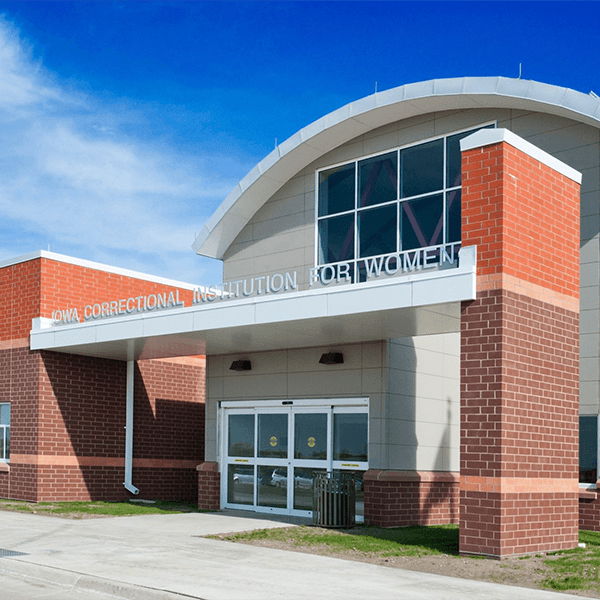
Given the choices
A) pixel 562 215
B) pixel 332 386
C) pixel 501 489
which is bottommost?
pixel 501 489

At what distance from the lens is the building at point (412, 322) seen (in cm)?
1269

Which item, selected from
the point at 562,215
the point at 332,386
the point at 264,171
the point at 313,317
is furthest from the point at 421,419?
the point at 264,171

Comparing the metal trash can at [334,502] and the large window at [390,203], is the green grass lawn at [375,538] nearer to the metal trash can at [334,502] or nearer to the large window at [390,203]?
the metal trash can at [334,502]

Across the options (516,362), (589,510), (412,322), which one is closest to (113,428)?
(412,322)

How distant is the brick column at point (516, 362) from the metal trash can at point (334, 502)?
3.74m

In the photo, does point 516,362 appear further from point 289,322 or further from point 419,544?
point 289,322

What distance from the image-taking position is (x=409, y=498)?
16781 millimetres

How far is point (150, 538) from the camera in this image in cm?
1392

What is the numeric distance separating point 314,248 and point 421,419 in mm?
4555

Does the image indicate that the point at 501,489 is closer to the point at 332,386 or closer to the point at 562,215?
the point at 562,215

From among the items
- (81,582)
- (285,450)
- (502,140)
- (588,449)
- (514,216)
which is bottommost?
(81,582)

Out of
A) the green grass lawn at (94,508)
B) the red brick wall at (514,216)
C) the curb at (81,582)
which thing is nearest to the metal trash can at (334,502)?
the green grass lawn at (94,508)

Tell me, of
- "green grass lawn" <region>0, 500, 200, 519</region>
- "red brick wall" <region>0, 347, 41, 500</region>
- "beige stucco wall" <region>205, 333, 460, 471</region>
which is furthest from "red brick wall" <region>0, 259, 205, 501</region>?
"beige stucco wall" <region>205, 333, 460, 471</region>

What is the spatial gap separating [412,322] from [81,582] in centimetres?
714
